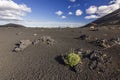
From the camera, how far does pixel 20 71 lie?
15.2 metres

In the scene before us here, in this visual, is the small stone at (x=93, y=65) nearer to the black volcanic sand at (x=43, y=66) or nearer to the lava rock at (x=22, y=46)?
the black volcanic sand at (x=43, y=66)

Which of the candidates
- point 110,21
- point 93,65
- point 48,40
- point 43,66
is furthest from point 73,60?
point 110,21

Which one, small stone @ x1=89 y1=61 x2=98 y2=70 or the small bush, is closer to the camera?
small stone @ x1=89 y1=61 x2=98 y2=70

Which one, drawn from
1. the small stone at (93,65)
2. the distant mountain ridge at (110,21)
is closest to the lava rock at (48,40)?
the small stone at (93,65)

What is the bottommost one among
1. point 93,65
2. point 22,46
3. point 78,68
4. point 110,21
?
point 78,68

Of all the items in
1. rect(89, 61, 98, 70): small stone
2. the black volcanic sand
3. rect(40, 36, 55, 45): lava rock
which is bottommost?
the black volcanic sand

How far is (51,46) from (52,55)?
11.4 ft

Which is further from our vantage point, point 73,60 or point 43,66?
point 43,66

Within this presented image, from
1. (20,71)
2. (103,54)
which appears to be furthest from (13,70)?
(103,54)

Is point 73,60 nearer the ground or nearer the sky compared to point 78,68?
nearer the sky

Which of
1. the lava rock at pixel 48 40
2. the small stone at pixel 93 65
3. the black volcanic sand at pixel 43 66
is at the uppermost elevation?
the lava rock at pixel 48 40

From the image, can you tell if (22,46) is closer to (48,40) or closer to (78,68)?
(48,40)

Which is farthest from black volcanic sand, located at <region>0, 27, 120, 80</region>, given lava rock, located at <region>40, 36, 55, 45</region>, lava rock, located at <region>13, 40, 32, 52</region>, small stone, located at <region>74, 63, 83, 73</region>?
lava rock, located at <region>40, 36, 55, 45</region>

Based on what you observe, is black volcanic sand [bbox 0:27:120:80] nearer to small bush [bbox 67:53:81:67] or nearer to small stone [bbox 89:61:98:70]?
small stone [bbox 89:61:98:70]
